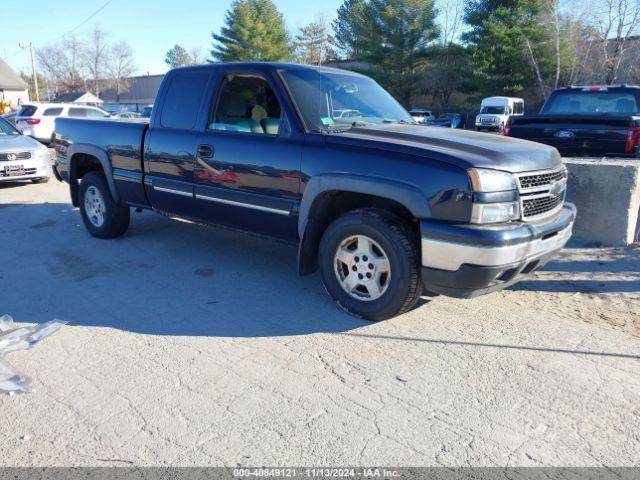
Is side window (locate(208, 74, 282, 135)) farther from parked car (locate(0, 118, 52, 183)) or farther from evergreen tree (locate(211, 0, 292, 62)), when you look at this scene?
evergreen tree (locate(211, 0, 292, 62))

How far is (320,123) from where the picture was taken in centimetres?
452

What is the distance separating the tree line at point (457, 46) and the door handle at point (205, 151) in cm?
2645

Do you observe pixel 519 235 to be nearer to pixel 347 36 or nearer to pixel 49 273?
pixel 49 273

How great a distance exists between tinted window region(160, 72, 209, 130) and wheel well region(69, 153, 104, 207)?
5.31 feet

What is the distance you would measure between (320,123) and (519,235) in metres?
1.84

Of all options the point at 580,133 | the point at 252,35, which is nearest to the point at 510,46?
the point at 252,35

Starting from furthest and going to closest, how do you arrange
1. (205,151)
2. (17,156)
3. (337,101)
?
(17,156) < (205,151) < (337,101)

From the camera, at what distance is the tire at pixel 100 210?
654 centimetres

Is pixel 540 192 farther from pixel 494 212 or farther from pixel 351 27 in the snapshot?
pixel 351 27

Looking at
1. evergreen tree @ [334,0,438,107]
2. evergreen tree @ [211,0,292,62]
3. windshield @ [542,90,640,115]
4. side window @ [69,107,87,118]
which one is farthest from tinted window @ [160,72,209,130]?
evergreen tree @ [211,0,292,62]

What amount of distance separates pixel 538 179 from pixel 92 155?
196 inches

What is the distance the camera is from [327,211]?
442 cm

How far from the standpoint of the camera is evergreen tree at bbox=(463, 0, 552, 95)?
38281 mm

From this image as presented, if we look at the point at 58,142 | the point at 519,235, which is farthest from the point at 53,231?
the point at 519,235
